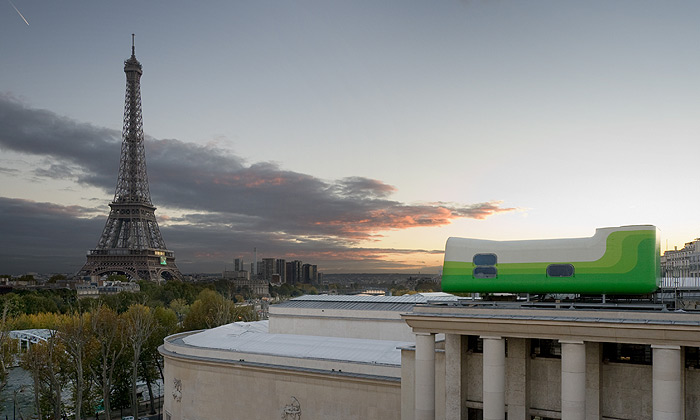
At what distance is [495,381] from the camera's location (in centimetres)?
2867

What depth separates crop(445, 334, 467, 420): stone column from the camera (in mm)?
31984

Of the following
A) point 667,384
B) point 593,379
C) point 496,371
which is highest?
point 667,384

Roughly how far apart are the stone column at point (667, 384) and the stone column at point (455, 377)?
997 cm

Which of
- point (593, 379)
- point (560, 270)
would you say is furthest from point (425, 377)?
point (560, 270)

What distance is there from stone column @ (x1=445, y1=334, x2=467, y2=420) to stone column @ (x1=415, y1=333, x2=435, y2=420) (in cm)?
123

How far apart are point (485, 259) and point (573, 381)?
7949 millimetres

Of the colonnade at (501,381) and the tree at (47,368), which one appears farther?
the tree at (47,368)

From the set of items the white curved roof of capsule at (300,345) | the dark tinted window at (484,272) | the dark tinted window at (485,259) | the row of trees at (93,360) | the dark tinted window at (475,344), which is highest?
the dark tinted window at (485,259)

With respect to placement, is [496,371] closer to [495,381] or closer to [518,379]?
[495,381]

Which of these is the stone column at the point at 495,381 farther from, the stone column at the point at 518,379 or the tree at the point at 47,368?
the tree at the point at 47,368

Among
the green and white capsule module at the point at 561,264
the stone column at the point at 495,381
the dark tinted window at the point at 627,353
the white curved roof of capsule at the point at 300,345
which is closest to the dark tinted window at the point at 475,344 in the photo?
the green and white capsule module at the point at 561,264

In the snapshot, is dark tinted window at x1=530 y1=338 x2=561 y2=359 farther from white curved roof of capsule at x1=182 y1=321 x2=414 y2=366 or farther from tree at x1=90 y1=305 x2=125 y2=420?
tree at x1=90 y1=305 x2=125 y2=420

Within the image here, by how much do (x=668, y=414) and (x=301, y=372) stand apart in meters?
28.4

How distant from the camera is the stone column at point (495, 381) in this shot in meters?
28.7
